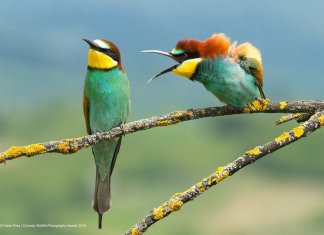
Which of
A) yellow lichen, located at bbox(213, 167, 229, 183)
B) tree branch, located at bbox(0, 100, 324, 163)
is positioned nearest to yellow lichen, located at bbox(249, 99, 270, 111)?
tree branch, located at bbox(0, 100, 324, 163)

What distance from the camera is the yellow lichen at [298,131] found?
189 centimetres

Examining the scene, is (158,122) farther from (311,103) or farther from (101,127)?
(101,127)

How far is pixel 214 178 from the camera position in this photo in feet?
5.58

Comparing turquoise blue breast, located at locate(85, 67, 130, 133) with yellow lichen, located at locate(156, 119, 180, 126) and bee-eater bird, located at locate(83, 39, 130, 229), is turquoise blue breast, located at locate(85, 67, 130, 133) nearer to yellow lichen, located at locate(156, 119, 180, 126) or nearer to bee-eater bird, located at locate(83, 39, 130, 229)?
bee-eater bird, located at locate(83, 39, 130, 229)

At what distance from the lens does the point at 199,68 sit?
2469 mm

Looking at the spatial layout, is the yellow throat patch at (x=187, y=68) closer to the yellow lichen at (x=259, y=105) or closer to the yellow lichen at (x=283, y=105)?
the yellow lichen at (x=259, y=105)

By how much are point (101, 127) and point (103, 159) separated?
139 mm

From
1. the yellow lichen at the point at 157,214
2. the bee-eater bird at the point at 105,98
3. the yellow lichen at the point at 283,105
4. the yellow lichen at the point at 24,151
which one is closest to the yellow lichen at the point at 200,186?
the yellow lichen at the point at 157,214

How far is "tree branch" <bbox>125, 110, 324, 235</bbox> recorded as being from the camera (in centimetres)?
161

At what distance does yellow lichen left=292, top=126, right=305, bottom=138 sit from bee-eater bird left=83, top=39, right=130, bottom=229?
115cm

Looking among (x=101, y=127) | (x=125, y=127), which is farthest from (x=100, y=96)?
(x=125, y=127)

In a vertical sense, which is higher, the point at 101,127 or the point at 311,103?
the point at 311,103

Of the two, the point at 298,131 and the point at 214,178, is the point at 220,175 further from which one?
the point at 298,131

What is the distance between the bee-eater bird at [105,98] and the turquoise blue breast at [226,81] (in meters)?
0.53
